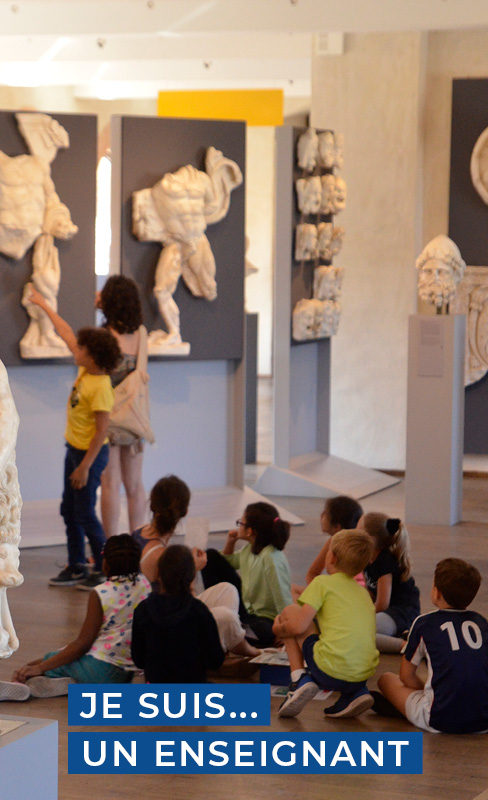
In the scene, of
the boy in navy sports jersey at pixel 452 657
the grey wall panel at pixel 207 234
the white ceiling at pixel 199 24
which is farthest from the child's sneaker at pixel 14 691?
the white ceiling at pixel 199 24

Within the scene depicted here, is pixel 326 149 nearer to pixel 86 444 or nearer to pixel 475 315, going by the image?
pixel 475 315

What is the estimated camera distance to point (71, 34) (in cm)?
1046

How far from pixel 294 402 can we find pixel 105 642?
5.30 meters

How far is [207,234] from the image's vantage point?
8141 mm

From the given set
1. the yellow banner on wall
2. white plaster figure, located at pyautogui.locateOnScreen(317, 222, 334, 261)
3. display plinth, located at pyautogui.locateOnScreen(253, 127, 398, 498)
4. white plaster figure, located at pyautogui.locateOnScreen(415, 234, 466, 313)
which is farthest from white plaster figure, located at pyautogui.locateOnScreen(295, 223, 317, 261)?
the yellow banner on wall

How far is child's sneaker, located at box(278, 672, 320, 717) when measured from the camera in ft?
14.0

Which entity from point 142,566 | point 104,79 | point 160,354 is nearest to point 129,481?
point 160,354

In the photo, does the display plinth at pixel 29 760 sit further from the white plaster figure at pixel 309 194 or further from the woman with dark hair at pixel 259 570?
the white plaster figure at pixel 309 194

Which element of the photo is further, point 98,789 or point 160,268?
point 160,268

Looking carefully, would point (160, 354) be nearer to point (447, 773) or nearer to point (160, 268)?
point (160, 268)

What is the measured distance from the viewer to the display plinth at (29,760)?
2.70m

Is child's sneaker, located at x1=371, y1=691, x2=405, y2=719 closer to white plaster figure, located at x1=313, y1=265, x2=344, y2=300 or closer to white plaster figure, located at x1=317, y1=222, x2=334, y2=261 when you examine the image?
white plaster figure, located at x1=313, y1=265, x2=344, y2=300

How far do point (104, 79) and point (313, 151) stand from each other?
858 cm

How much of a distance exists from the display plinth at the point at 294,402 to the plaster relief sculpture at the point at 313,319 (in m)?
0.08
